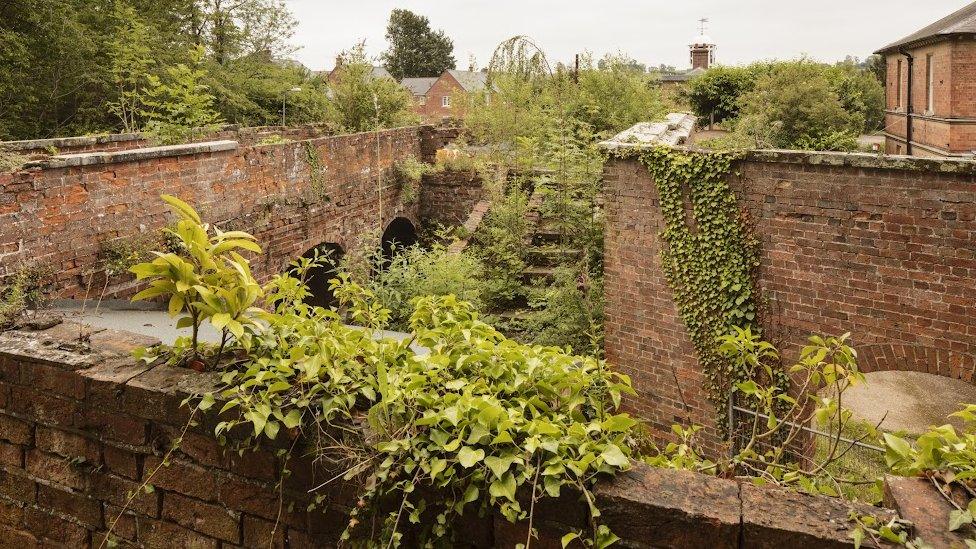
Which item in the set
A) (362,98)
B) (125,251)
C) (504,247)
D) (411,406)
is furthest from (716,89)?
(411,406)

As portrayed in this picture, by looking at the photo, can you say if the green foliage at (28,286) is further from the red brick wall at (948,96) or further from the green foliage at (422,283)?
the red brick wall at (948,96)

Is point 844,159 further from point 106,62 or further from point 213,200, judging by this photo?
point 106,62

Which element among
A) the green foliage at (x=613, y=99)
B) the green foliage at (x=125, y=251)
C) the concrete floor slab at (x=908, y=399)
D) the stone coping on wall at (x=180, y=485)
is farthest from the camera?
the green foliage at (x=613, y=99)

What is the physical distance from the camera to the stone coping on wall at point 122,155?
675cm

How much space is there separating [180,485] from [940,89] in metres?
23.3

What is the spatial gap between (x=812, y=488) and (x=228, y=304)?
7.48ft

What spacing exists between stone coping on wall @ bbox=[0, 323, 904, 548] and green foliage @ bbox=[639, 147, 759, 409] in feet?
17.2

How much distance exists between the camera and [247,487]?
2.70 metres

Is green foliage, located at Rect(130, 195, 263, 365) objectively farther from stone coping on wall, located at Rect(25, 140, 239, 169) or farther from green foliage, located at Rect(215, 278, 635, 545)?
stone coping on wall, located at Rect(25, 140, 239, 169)

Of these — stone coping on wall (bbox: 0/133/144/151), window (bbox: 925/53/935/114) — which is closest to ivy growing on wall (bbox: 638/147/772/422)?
stone coping on wall (bbox: 0/133/144/151)

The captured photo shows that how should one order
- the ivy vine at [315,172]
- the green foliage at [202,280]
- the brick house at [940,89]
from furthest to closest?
the brick house at [940,89] → the ivy vine at [315,172] → the green foliage at [202,280]

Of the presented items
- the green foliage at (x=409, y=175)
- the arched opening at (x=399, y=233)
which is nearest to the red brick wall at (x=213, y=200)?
the green foliage at (x=409, y=175)

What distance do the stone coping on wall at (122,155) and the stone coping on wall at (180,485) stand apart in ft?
12.9

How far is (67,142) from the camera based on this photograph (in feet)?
35.6
